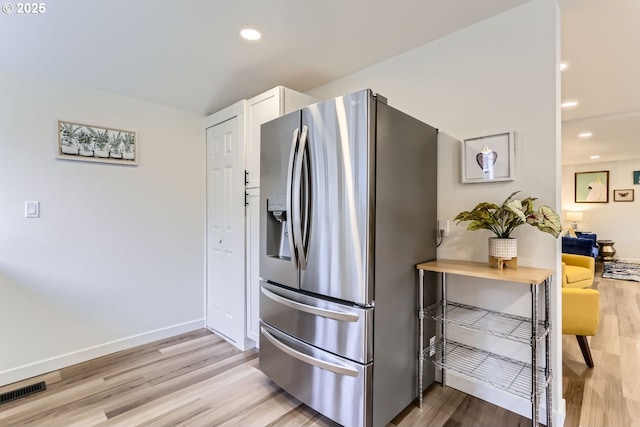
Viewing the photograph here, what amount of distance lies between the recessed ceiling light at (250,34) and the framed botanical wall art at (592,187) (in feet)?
29.4

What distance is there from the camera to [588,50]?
232 cm

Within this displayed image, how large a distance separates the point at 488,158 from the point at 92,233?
3141mm

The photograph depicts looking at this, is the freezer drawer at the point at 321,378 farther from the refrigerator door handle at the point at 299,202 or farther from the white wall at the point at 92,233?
the white wall at the point at 92,233

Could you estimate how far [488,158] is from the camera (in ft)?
6.42

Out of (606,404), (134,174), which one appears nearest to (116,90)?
(134,174)

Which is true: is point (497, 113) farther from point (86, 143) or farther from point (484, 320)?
point (86, 143)

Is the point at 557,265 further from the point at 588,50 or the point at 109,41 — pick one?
the point at 109,41

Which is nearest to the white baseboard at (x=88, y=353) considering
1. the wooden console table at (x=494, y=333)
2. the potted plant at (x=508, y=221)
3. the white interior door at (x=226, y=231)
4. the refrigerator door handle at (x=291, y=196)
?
the white interior door at (x=226, y=231)

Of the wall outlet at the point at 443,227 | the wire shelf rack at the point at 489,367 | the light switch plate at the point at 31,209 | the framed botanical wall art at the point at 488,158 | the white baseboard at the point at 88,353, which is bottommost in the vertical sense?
the white baseboard at the point at 88,353

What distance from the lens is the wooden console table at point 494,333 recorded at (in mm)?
1574

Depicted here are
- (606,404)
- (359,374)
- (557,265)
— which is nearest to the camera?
(359,374)

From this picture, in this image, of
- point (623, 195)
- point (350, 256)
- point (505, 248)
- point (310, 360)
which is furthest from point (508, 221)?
point (623, 195)

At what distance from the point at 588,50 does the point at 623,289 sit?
4.40 metres

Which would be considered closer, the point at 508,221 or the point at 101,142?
the point at 508,221
